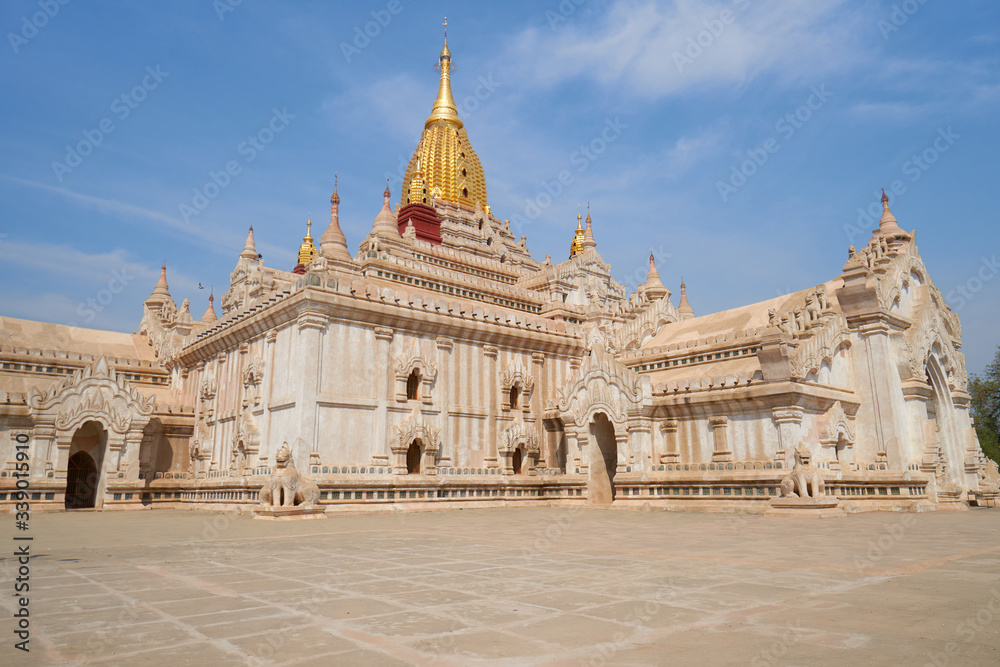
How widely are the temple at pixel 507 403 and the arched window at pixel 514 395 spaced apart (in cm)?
39

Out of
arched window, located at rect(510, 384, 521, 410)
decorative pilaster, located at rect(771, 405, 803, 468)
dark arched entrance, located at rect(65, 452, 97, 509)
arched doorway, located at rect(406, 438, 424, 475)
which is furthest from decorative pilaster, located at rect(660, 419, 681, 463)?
dark arched entrance, located at rect(65, 452, 97, 509)

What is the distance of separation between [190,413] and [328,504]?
1412 cm

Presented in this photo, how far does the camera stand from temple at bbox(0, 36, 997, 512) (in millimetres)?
24750

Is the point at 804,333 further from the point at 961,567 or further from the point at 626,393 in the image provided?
the point at 961,567

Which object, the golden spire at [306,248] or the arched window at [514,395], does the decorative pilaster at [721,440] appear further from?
the golden spire at [306,248]

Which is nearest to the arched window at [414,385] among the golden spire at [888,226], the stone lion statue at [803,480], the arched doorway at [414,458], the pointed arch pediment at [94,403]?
the arched doorway at [414,458]

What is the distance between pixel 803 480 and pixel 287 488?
51.5 ft

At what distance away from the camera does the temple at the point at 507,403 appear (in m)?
24.8

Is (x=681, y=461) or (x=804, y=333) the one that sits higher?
(x=804, y=333)

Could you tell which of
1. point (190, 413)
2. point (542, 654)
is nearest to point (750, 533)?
point (542, 654)

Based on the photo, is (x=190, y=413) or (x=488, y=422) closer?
(x=488, y=422)

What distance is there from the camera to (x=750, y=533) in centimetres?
1516

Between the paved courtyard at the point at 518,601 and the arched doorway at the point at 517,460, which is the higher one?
the arched doorway at the point at 517,460

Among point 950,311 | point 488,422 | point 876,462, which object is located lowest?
point 876,462
